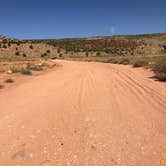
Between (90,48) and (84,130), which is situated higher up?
(84,130)

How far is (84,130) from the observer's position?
571cm

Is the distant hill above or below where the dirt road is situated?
below

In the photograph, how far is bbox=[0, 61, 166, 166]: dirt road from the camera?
4.39 m

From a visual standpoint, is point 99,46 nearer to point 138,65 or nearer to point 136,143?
point 138,65

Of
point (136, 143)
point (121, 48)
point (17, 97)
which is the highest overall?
point (136, 143)

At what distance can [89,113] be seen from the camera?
23.2 feet

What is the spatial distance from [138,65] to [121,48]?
5655 centimetres

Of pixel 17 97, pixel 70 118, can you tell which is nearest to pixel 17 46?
pixel 17 97

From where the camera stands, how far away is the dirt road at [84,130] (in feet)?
14.4

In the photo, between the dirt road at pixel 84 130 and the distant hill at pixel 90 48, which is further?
the distant hill at pixel 90 48

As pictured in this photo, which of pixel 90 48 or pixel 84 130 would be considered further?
pixel 90 48

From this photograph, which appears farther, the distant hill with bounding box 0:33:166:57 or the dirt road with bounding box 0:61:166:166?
the distant hill with bounding box 0:33:166:57

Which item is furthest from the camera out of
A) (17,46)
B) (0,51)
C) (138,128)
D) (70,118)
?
(17,46)

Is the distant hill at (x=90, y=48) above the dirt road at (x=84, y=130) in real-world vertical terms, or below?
below
